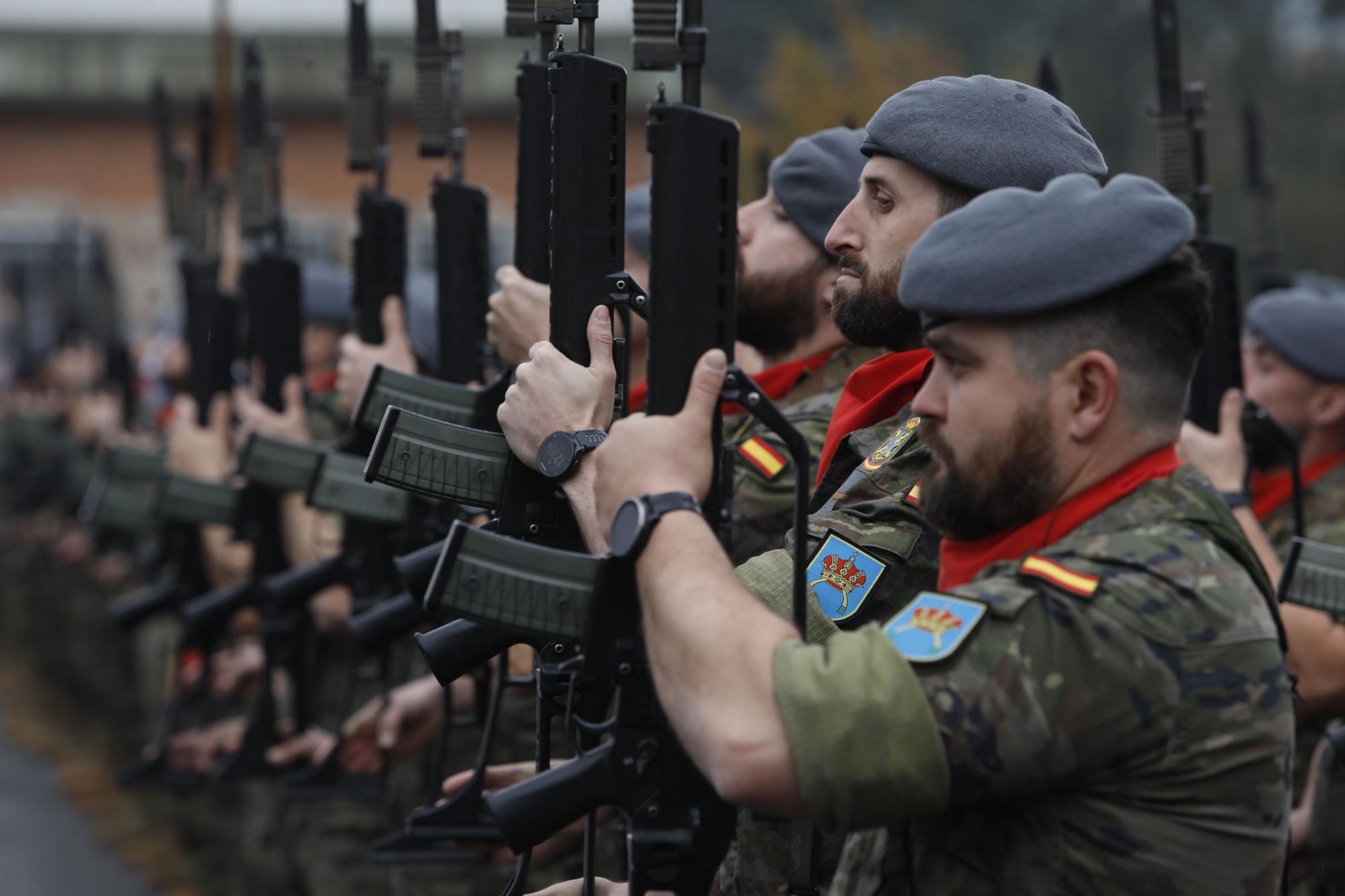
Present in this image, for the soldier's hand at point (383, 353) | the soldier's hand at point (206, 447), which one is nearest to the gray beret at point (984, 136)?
the soldier's hand at point (383, 353)

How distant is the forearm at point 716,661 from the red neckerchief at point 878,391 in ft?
2.62

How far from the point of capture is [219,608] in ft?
20.4

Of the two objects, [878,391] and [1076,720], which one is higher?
[878,391]

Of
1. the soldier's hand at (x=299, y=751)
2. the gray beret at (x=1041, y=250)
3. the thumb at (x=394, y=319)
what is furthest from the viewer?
the soldier's hand at (x=299, y=751)

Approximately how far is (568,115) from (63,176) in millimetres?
22924

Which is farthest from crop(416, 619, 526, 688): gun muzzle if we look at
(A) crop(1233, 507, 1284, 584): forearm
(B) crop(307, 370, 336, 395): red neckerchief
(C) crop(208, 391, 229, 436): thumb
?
(C) crop(208, 391, 229, 436): thumb

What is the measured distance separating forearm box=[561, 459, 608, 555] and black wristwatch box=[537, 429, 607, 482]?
0.01 metres

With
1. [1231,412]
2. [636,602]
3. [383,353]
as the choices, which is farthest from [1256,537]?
[383,353]

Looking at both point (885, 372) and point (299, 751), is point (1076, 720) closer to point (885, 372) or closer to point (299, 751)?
point (885, 372)

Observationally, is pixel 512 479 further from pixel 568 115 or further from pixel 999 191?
pixel 999 191

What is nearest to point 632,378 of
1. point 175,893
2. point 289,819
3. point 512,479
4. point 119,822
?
point 512,479

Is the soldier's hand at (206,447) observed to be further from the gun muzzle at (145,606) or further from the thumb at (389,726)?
the thumb at (389,726)

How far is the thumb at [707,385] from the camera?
→ 2291mm

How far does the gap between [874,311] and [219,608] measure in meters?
3.97
